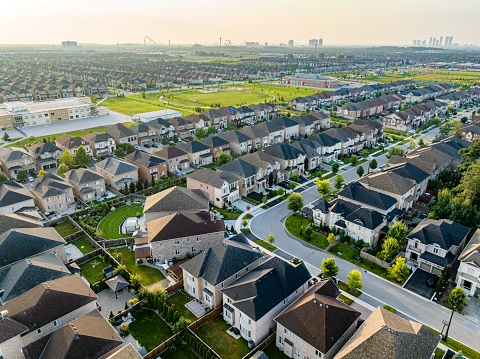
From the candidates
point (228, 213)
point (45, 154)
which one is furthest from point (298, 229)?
point (45, 154)

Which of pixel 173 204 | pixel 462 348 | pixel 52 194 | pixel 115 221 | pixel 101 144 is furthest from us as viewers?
pixel 101 144

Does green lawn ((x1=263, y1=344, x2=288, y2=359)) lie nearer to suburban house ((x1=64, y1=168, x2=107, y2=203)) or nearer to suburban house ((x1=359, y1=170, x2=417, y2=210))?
suburban house ((x1=359, y1=170, x2=417, y2=210))

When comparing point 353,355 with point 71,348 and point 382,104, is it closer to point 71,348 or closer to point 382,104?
point 71,348

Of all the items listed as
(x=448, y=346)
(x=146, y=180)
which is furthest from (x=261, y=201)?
(x=448, y=346)

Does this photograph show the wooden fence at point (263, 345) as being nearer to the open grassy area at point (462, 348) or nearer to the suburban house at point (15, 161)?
the open grassy area at point (462, 348)

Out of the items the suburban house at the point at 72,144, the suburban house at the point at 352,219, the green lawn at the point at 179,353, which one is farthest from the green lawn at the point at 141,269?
the suburban house at the point at 72,144

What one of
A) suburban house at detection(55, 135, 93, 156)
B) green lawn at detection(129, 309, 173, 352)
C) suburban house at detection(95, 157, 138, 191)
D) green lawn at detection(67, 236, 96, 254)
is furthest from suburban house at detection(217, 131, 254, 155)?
green lawn at detection(129, 309, 173, 352)

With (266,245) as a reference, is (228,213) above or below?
above

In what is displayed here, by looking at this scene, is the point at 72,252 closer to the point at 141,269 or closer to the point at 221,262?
the point at 141,269

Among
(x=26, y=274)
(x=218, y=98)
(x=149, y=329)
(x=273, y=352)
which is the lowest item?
(x=273, y=352)
